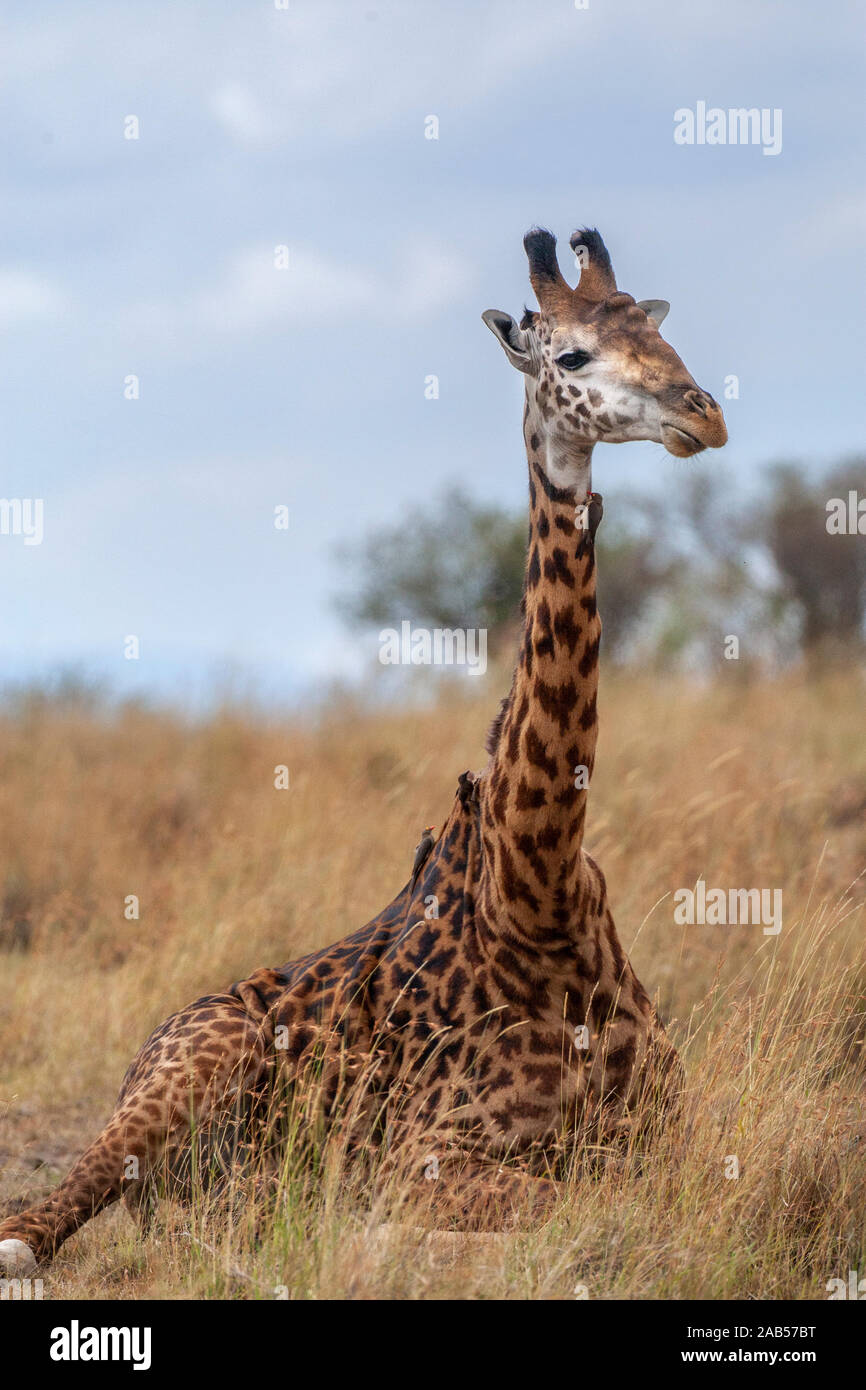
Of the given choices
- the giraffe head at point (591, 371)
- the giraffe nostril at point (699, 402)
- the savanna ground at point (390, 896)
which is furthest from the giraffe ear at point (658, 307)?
the savanna ground at point (390, 896)

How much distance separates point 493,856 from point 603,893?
0.46 meters

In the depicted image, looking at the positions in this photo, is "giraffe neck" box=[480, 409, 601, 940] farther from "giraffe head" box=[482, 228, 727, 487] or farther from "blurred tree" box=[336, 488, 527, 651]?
"blurred tree" box=[336, 488, 527, 651]

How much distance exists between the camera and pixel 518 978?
5020mm

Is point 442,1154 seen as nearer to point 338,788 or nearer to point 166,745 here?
point 338,788

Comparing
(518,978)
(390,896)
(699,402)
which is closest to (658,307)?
(699,402)

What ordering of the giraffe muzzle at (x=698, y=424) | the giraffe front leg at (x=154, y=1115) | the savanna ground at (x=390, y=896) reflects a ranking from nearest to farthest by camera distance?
1. the giraffe muzzle at (x=698, y=424)
2. the savanna ground at (x=390, y=896)
3. the giraffe front leg at (x=154, y=1115)

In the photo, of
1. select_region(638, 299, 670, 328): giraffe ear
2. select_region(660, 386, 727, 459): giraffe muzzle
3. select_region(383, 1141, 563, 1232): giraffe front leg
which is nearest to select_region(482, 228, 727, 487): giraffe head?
select_region(660, 386, 727, 459): giraffe muzzle

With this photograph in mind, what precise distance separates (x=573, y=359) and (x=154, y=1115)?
2996mm

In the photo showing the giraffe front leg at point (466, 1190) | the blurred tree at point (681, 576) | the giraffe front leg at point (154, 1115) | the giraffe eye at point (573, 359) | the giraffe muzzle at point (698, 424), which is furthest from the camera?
the blurred tree at point (681, 576)

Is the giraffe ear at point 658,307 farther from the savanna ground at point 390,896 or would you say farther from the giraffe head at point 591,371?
the savanna ground at point 390,896

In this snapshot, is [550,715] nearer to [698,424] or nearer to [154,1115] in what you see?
[698,424]

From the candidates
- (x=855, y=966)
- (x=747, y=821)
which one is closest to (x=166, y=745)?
(x=747, y=821)

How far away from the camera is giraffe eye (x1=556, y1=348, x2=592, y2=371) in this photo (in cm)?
457

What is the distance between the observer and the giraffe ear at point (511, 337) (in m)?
4.91
